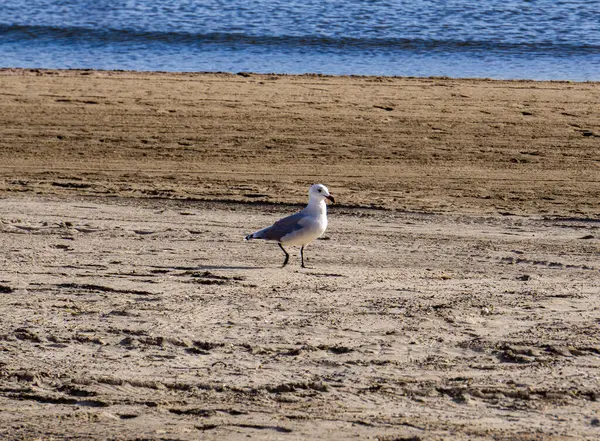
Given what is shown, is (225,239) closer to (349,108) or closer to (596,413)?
(596,413)

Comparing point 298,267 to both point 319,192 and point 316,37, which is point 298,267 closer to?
point 319,192

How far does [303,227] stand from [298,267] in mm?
402

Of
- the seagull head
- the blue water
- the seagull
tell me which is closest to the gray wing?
the seagull

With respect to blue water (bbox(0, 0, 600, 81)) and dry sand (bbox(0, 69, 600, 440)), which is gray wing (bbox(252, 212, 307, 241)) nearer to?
dry sand (bbox(0, 69, 600, 440))

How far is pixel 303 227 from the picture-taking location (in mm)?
8641

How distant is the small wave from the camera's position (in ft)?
77.5

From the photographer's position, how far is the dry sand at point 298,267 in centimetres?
584

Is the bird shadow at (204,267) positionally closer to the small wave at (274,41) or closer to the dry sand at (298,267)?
the dry sand at (298,267)

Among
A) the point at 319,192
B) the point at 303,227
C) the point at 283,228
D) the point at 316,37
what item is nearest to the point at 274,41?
the point at 316,37

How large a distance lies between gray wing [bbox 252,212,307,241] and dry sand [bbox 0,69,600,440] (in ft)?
0.95

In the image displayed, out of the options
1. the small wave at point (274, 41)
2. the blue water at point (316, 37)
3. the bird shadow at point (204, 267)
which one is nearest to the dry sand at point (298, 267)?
the bird shadow at point (204, 267)

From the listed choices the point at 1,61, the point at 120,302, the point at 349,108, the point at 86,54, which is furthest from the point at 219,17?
the point at 120,302

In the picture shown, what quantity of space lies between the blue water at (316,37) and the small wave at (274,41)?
0.03 meters

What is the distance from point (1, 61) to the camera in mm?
22344
